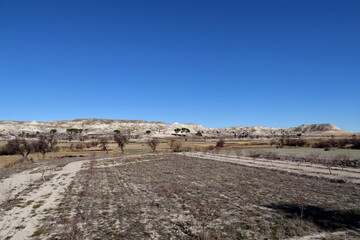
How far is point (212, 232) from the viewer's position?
31.8 ft

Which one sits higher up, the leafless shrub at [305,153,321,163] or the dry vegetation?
the leafless shrub at [305,153,321,163]

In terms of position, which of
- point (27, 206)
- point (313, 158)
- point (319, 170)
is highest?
point (313, 158)

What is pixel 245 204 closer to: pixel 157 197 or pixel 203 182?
pixel 157 197

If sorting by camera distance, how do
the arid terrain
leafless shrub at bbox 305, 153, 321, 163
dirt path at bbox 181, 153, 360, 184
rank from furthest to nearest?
leafless shrub at bbox 305, 153, 321, 163 < dirt path at bbox 181, 153, 360, 184 < the arid terrain

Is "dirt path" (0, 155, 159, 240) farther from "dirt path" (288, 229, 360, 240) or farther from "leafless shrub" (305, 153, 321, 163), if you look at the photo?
"leafless shrub" (305, 153, 321, 163)

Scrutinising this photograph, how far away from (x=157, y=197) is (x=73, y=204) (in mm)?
4995

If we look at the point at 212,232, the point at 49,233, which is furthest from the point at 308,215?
the point at 49,233

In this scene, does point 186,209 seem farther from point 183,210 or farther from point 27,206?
point 27,206

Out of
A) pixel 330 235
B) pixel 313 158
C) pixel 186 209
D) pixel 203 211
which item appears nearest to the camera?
pixel 330 235

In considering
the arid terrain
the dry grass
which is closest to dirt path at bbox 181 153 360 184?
the arid terrain

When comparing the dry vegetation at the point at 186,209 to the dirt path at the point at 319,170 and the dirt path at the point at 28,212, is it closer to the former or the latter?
the dirt path at the point at 28,212

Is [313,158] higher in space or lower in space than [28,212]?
higher

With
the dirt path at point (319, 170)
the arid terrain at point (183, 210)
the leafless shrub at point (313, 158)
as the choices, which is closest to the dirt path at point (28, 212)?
the arid terrain at point (183, 210)

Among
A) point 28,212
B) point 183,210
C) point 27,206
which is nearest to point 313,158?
point 183,210
